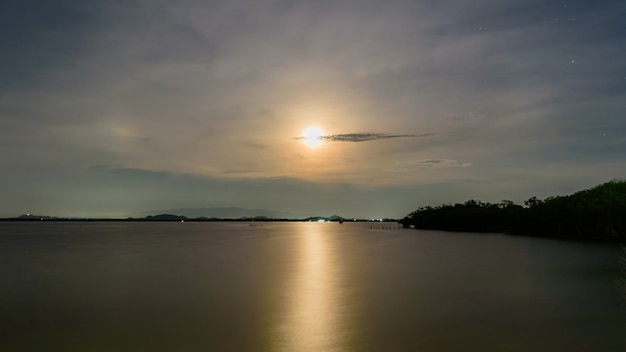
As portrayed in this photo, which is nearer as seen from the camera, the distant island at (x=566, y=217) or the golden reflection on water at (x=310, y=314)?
the golden reflection on water at (x=310, y=314)

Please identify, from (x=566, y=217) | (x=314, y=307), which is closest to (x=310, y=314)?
(x=314, y=307)

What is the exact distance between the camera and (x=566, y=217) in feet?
256

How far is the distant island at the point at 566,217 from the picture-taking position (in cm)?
6875

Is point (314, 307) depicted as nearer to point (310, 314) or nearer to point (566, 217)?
point (310, 314)

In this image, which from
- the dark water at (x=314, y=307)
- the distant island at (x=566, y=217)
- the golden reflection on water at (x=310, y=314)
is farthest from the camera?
the distant island at (x=566, y=217)

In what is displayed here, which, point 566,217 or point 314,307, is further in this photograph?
point 566,217

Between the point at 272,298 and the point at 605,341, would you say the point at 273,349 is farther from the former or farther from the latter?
the point at 605,341

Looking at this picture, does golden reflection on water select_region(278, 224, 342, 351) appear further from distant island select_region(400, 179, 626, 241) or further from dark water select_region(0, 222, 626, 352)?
distant island select_region(400, 179, 626, 241)

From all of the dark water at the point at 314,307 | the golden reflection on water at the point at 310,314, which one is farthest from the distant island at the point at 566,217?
the golden reflection on water at the point at 310,314

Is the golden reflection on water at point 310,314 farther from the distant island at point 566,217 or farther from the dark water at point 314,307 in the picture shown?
the distant island at point 566,217

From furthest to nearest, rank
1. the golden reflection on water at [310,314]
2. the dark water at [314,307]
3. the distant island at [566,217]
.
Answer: the distant island at [566,217] → the golden reflection on water at [310,314] → the dark water at [314,307]

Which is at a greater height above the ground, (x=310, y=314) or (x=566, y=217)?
(x=566, y=217)

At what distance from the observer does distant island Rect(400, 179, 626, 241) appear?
6875 cm

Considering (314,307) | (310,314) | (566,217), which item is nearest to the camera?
(310,314)
